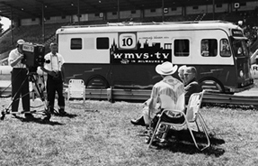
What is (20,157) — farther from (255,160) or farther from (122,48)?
(122,48)

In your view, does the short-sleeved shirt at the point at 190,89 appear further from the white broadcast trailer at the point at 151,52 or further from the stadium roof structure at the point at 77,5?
the stadium roof structure at the point at 77,5

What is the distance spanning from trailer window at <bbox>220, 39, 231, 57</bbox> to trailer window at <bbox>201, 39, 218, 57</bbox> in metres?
0.20

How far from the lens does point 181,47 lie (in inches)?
464

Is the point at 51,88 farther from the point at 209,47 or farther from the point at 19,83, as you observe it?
the point at 209,47

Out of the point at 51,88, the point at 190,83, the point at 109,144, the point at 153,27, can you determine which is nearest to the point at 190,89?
the point at 190,83

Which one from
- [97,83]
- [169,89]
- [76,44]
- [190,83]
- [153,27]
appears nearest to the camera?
[169,89]

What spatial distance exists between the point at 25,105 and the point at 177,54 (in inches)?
231

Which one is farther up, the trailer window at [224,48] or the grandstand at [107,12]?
the grandstand at [107,12]

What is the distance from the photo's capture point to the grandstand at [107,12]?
39562 millimetres

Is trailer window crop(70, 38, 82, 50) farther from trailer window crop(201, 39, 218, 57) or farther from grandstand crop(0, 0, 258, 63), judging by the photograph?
grandstand crop(0, 0, 258, 63)

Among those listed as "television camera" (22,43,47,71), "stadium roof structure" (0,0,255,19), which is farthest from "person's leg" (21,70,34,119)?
"stadium roof structure" (0,0,255,19)

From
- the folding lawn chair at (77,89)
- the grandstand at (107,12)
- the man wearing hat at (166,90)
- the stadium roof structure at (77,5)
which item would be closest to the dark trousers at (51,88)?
the folding lawn chair at (77,89)

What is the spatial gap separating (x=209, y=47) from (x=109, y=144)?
6745 mm

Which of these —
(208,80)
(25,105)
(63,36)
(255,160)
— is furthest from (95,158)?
(63,36)
